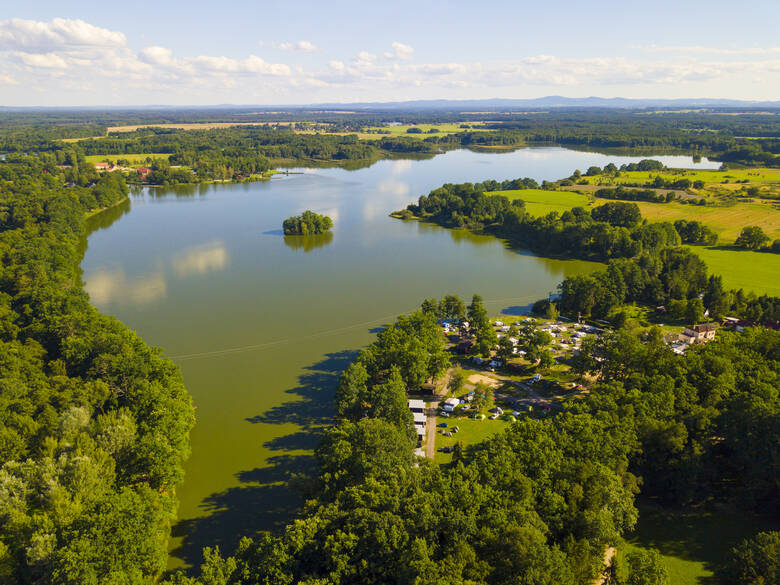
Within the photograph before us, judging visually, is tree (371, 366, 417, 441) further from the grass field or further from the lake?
the grass field

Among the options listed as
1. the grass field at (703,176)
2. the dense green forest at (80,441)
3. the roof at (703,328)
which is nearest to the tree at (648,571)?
the dense green forest at (80,441)

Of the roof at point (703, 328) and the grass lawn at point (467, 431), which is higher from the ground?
the roof at point (703, 328)

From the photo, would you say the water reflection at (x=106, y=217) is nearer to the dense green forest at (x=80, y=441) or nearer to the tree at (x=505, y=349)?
the dense green forest at (x=80, y=441)

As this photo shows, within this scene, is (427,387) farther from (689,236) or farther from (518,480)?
(689,236)

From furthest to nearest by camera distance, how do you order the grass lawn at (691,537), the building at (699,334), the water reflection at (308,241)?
the water reflection at (308,241) → the building at (699,334) → the grass lawn at (691,537)

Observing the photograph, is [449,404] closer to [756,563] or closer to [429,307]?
[429,307]

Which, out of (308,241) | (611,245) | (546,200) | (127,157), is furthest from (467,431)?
(127,157)

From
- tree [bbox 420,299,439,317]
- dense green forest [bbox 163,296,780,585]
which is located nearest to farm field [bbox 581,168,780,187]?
tree [bbox 420,299,439,317]
